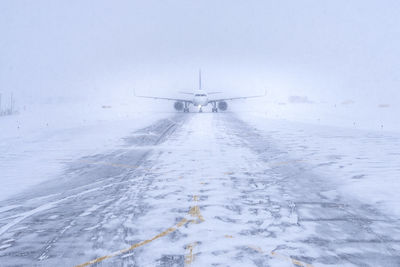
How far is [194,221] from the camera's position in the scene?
810 cm

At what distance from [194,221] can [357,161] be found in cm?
1129

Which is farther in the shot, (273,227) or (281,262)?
(273,227)

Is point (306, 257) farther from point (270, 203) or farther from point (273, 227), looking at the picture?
point (270, 203)

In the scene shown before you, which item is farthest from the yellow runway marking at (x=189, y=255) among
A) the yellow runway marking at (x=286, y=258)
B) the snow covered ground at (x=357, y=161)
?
the snow covered ground at (x=357, y=161)

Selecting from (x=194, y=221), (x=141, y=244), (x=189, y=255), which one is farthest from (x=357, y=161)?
(x=141, y=244)

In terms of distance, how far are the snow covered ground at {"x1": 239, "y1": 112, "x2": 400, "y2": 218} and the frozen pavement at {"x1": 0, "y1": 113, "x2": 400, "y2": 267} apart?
0.73 m

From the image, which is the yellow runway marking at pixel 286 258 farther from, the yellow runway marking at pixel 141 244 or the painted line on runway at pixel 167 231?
the yellow runway marking at pixel 141 244

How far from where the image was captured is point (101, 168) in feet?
48.8

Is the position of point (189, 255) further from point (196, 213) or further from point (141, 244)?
point (196, 213)

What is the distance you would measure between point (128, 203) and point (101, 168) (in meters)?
5.90

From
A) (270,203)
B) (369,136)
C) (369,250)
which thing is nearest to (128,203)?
(270,203)

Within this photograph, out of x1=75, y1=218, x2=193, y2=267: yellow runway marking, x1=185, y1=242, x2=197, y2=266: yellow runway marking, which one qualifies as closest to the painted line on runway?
x1=75, y1=218, x2=193, y2=267: yellow runway marking

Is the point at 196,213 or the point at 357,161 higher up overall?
the point at 196,213

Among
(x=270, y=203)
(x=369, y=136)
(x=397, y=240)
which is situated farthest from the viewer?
(x=369, y=136)
